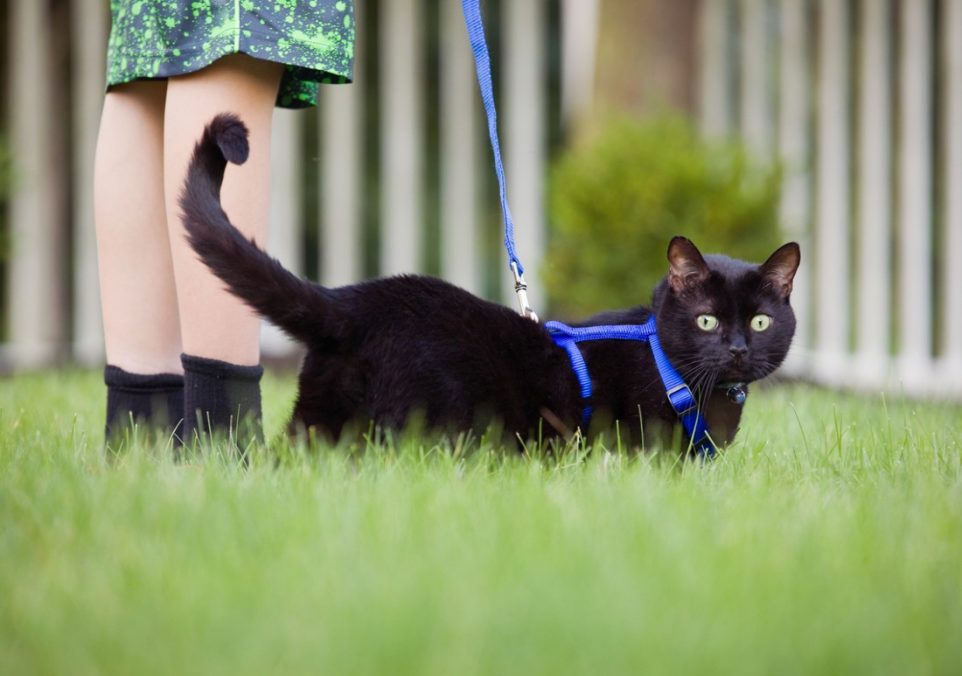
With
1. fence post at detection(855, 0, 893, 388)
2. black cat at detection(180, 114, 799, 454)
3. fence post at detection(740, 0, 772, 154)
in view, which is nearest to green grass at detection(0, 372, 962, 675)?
black cat at detection(180, 114, 799, 454)

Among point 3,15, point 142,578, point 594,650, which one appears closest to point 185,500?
point 142,578

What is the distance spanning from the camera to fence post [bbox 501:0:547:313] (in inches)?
256

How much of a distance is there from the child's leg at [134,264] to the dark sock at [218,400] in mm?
168

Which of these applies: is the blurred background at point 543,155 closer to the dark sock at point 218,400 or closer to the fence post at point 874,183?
the fence post at point 874,183

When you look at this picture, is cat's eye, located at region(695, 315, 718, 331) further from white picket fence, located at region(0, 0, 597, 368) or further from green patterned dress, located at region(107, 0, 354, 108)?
white picket fence, located at region(0, 0, 597, 368)

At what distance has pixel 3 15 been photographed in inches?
277

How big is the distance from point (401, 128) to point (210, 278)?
4457mm

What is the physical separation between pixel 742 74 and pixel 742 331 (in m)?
4.62

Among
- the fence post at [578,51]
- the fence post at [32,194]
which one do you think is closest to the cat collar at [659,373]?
the fence post at [578,51]

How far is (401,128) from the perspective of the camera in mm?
6543

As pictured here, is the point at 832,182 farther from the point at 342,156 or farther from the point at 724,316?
the point at 724,316

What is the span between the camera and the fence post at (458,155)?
6.53 meters

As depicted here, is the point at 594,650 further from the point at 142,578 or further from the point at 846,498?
the point at 846,498

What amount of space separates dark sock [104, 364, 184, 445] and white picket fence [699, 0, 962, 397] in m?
4.73
